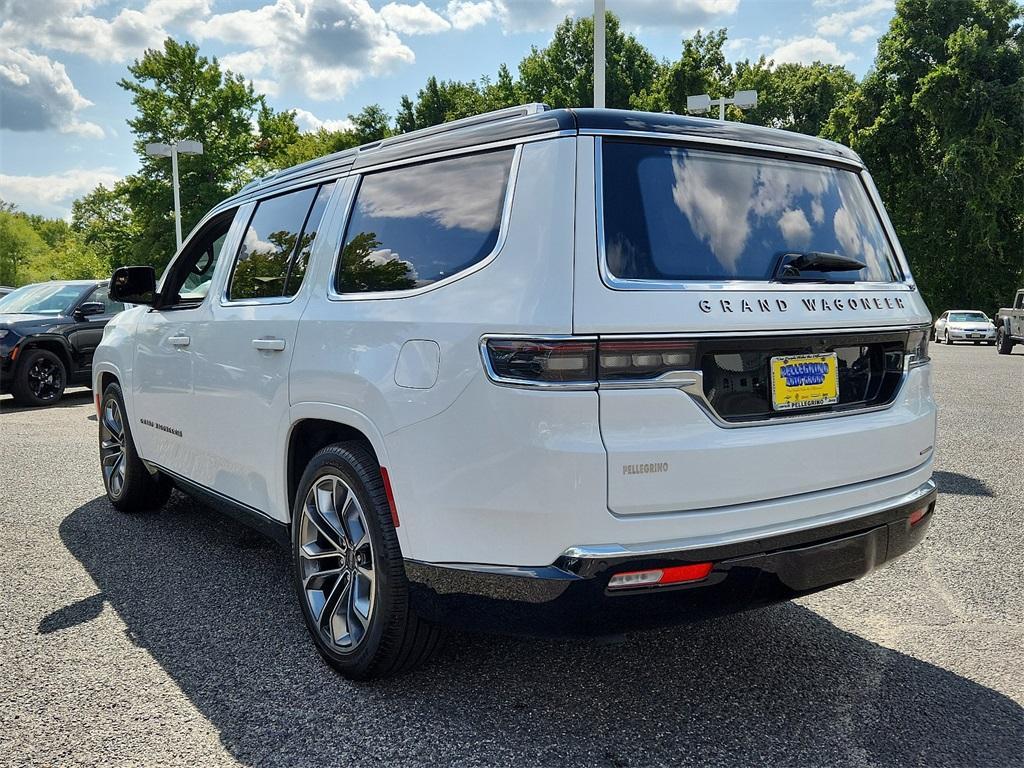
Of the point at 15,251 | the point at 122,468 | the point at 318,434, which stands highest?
the point at 15,251

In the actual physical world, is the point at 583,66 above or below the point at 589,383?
above

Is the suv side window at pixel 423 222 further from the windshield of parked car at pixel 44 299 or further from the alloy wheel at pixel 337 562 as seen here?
the windshield of parked car at pixel 44 299

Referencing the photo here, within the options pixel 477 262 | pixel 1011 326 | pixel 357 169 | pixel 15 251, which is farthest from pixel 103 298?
pixel 15 251

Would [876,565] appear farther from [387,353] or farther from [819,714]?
[387,353]

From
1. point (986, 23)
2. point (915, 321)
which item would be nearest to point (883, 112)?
point (986, 23)

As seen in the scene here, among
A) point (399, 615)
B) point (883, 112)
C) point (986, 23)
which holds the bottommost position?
point (399, 615)

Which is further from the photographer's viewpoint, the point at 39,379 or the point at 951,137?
the point at 951,137

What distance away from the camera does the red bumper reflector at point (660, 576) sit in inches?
95.0

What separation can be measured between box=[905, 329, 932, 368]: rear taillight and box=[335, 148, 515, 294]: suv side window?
156cm

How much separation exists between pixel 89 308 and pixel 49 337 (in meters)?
0.72

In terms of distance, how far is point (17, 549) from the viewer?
488cm

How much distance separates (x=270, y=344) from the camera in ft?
11.5

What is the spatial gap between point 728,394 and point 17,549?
423 cm

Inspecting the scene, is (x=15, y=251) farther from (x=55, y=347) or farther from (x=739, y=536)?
(x=739, y=536)
